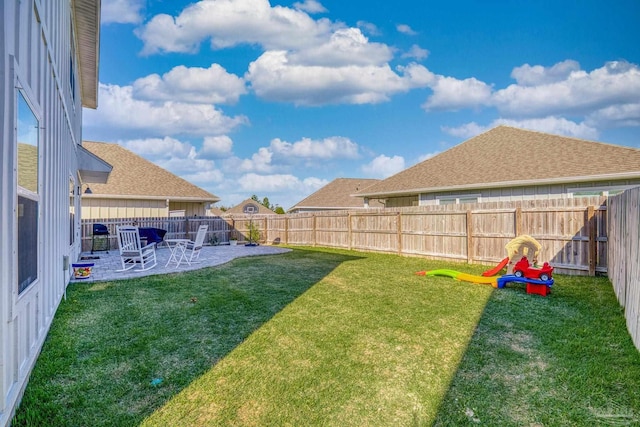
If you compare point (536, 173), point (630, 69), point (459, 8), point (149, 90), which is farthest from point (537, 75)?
point (149, 90)

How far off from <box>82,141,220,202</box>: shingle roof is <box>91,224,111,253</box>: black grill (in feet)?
12.5

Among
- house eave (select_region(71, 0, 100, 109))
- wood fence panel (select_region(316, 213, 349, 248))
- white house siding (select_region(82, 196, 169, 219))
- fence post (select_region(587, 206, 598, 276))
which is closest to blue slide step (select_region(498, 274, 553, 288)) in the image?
fence post (select_region(587, 206, 598, 276))

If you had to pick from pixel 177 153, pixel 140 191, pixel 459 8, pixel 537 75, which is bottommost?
pixel 140 191

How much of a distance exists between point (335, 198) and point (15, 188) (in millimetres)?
26680

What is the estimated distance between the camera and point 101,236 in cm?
1363

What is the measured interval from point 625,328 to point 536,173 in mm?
8900

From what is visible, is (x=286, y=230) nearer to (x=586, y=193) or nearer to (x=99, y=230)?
(x=99, y=230)

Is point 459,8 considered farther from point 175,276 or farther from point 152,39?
point 175,276

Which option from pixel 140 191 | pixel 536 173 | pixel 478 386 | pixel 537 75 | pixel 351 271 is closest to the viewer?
pixel 478 386

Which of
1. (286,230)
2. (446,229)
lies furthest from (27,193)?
(286,230)

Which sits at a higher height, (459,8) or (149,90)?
(459,8)

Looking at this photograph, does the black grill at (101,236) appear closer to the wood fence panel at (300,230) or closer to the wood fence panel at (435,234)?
the wood fence panel at (300,230)

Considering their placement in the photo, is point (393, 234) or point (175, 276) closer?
point (175, 276)

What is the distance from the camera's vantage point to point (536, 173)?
12.1m
